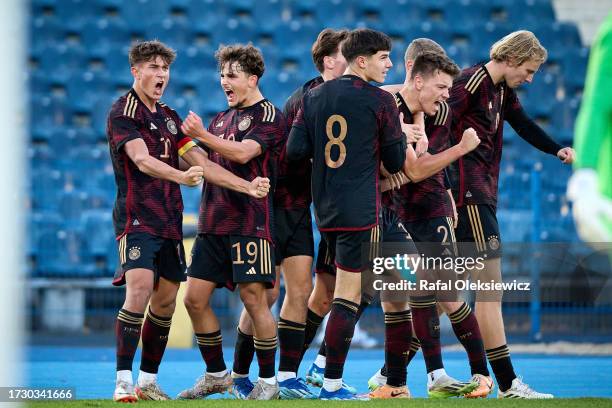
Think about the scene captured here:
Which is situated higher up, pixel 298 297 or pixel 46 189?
pixel 46 189

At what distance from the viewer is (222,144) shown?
17.2 feet

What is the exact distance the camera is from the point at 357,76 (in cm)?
517

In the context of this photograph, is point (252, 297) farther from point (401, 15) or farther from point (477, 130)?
point (401, 15)

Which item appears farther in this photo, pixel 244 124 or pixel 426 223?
pixel 426 223

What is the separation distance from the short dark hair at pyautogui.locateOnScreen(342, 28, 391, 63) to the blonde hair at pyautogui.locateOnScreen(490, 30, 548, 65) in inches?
36.5

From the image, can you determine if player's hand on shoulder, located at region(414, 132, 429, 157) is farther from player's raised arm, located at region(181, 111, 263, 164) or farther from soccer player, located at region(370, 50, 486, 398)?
player's raised arm, located at region(181, 111, 263, 164)

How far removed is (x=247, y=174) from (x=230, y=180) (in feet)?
0.79

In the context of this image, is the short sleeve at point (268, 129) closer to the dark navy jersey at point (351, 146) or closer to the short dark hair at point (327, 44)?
the dark navy jersey at point (351, 146)

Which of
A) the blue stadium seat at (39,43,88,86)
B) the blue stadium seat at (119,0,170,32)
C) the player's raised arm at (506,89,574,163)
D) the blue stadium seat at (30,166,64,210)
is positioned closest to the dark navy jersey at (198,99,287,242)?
the player's raised arm at (506,89,574,163)

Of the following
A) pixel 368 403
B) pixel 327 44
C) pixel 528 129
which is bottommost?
pixel 368 403

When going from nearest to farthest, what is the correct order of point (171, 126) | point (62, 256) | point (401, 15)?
point (171, 126) → point (62, 256) → point (401, 15)

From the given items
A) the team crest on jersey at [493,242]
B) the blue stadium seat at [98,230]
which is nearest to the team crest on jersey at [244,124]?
the team crest on jersey at [493,242]

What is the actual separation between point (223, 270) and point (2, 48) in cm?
330

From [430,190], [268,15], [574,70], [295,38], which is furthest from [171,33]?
[430,190]
